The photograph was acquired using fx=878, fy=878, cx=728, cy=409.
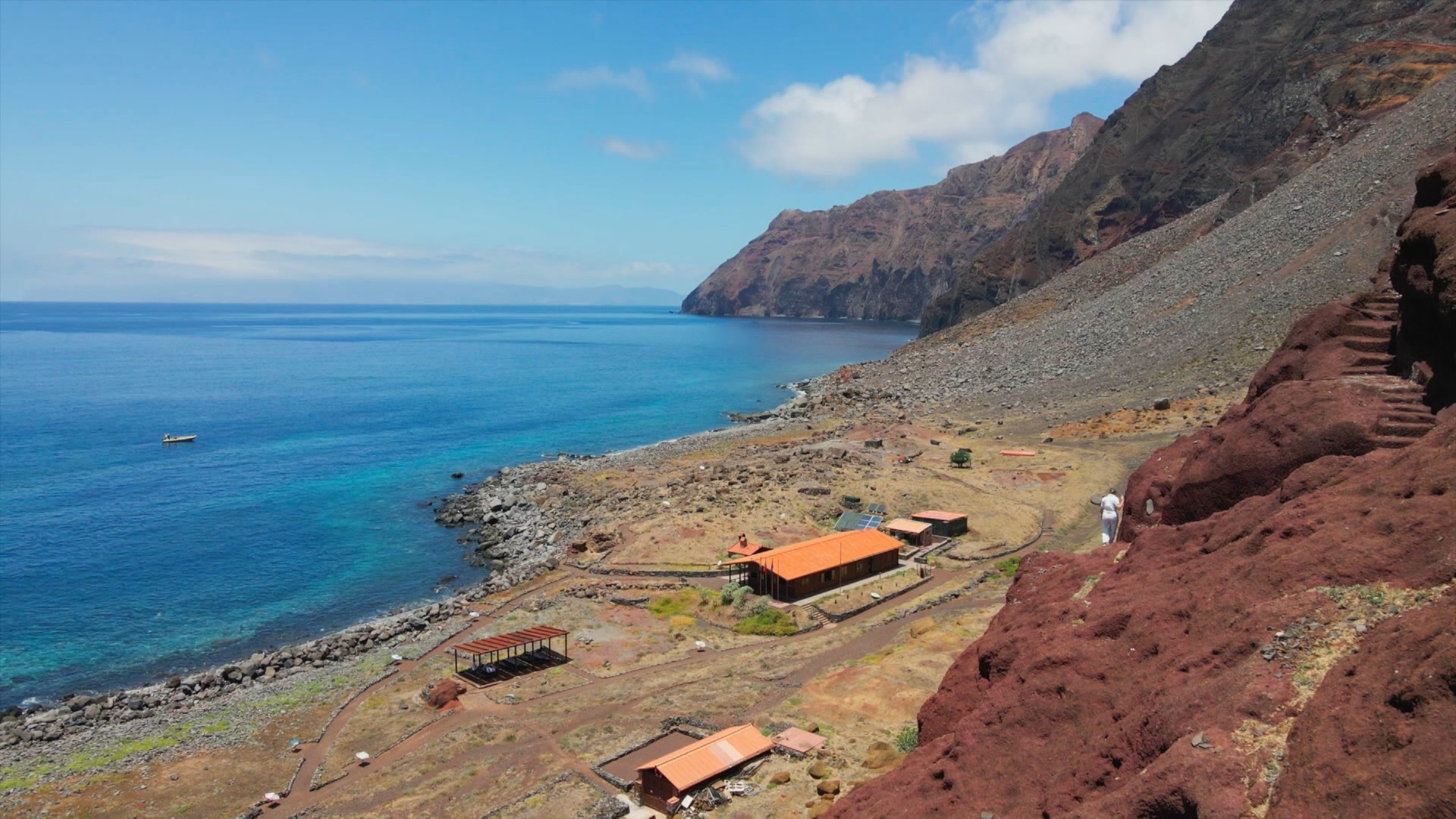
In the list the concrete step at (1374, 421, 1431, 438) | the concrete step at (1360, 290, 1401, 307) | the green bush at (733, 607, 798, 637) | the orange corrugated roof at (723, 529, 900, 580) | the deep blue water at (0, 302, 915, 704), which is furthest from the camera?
the deep blue water at (0, 302, 915, 704)

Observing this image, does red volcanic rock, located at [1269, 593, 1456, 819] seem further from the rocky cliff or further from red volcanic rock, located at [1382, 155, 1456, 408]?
red volcanic rock, located at [1382, 155, 1456, 408]

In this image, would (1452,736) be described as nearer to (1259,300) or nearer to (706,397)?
(1259,300)

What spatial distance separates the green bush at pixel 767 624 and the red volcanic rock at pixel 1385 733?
84.3 feet

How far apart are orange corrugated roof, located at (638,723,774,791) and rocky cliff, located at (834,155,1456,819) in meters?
7.59

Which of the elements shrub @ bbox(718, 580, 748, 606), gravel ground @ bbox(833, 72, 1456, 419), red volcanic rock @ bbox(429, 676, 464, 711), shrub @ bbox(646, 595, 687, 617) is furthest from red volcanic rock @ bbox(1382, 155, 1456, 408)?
gravel ground @ bbox(833, 72, 1456, 419)

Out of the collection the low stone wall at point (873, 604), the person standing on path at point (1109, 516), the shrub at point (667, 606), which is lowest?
the shrub at point (667, 606)

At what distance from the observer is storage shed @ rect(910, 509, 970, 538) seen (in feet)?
144

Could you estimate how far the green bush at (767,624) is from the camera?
111 ft

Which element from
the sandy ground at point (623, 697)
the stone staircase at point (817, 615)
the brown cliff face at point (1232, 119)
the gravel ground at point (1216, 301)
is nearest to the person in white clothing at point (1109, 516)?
the sandy ground at point (623, 697)

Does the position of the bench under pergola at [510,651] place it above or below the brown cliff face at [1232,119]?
below

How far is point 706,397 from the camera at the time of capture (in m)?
119

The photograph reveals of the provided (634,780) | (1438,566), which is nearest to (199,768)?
(634,780)

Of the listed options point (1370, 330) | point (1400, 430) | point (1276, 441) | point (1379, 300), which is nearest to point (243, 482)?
point (1276, 441)

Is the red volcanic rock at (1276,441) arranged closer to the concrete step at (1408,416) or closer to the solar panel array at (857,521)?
the concrete step at (1408,416)
